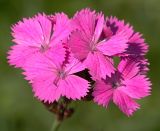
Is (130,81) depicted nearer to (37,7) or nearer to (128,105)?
(128,105)

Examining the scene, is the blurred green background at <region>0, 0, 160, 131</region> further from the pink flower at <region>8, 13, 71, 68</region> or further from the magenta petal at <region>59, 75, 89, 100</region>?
the magenta petal at <region>59, 75, 89, 100</region>

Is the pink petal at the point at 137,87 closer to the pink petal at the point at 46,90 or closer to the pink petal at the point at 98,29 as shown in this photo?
the pink petal at the point at 98,29

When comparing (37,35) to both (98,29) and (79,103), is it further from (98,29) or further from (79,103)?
(79,103)

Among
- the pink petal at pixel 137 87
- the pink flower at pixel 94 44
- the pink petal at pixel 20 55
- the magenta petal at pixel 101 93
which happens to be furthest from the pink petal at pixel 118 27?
the pink petal at pixel 20 55

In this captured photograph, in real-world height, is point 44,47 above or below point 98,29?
below

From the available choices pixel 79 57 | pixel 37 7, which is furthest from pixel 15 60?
pixel 37 7

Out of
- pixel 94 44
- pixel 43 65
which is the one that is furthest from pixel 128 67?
pixel 43 65
